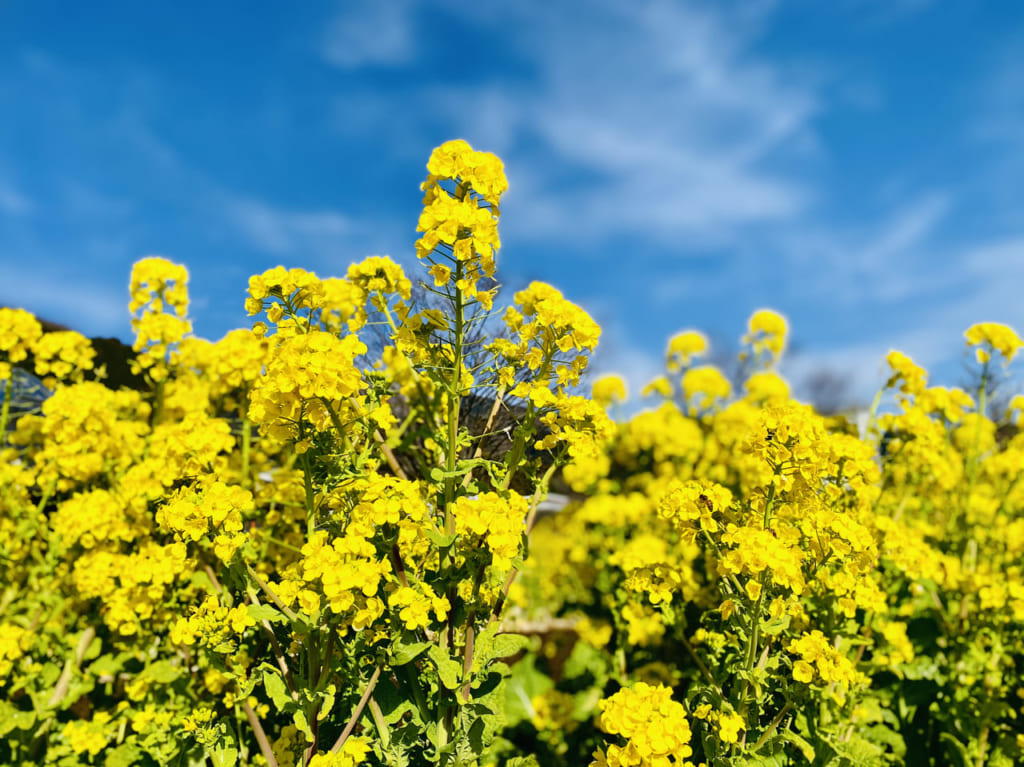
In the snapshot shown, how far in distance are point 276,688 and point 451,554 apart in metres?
0.59

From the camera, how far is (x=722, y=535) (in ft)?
7.13

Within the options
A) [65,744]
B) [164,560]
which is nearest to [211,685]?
[164,560]

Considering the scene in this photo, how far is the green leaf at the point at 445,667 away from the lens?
1.88m

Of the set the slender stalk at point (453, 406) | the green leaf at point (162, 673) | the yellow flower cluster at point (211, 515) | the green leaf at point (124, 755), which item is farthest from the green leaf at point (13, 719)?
the slender stalk at point (453, 406)

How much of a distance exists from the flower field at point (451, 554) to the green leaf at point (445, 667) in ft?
0.16

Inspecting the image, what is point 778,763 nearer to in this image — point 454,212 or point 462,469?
point 462,469

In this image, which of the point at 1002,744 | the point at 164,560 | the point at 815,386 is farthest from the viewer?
the point at 815,386

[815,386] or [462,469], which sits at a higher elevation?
[815,386]

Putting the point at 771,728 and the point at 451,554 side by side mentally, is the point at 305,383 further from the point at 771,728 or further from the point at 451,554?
the point at 771,728

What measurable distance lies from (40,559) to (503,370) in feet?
9.77

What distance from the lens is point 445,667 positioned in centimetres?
191

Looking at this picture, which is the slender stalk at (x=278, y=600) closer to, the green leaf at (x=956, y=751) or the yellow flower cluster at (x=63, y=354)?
the yellow flower cluster at (x=63, y=354)

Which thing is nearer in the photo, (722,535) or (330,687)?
(330,687)

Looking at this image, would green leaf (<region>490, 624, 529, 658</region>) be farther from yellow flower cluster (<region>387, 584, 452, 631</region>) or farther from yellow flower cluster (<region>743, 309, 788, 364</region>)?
yellow flower cluster (<region>743, 309, 788, 364</region>)
